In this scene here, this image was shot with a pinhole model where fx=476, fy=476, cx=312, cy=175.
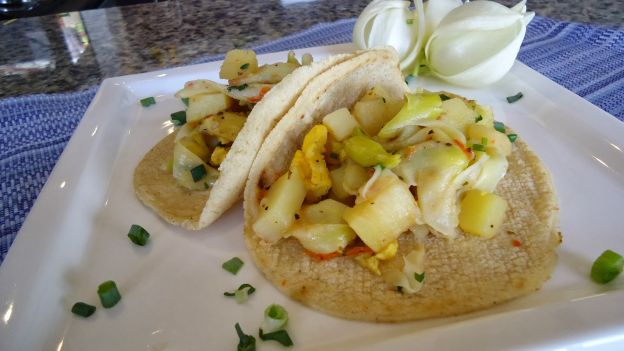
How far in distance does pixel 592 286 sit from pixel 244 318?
1068 millimetres

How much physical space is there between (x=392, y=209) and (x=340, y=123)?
412 mm

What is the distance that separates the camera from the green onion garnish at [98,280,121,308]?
150 centimetres

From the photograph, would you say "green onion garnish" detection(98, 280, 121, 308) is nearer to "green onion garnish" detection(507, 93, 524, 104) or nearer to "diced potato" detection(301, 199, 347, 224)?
"diced potato" detection(301, 199, 347, 224)

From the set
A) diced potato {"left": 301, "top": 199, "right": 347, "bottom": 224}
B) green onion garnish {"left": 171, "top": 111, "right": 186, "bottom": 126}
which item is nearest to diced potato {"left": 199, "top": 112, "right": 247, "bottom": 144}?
green onion garnish {"left": 171, "top": 111, "right": 186, "bottom": 126}

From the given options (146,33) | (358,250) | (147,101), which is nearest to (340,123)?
(358,250)

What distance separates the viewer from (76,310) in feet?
4.85

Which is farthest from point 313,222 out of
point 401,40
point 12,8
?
point 12,8

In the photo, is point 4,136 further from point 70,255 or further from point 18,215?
point 70,255

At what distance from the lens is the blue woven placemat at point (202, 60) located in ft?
7.41

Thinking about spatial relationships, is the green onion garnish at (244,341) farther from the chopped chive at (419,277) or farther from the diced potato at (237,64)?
the diced potato at (237,64)

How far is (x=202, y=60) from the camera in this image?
11.8ft

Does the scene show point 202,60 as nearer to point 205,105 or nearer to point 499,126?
point 205,105

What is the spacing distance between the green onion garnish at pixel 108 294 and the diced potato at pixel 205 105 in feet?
3.14

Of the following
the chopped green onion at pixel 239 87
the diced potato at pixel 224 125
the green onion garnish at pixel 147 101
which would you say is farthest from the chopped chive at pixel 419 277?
the green onion garnish at pixel 147 101
